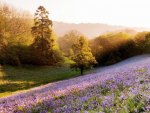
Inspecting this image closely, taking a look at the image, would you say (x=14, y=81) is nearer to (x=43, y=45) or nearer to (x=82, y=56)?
(x=82, y=56)

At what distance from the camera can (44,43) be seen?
2467 inches

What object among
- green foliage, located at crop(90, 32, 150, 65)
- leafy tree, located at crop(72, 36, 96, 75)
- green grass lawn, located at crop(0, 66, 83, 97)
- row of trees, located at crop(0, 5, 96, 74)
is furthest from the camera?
green foliage, located at crop(90, 32, 150, 65)

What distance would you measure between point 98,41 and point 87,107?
55.9 metres

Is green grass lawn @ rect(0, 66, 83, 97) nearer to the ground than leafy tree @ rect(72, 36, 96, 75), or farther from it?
nearer to the ground

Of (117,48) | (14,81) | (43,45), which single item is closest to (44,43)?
(43,45)

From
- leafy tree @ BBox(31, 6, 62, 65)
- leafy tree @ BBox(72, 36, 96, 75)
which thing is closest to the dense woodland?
leafy tree @ BBox(31, 6, 62, 65)

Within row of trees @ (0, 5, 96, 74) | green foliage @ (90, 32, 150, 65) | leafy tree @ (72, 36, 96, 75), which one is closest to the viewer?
leafy tree @ (72, 36, 96, 75)

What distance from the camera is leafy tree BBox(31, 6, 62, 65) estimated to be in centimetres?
6166

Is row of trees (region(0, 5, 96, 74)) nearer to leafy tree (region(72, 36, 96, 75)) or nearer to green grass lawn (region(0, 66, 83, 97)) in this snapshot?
green grass lawn (region(0, 66, 83, 97))

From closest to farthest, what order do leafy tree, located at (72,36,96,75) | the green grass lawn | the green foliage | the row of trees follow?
the green grass lawn → leafy tree, located at (72,36,96,75) → the row of trees → the green foliage

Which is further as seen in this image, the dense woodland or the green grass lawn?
the dense woodland

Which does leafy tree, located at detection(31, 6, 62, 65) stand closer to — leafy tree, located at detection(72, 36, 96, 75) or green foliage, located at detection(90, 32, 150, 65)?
green foliage, located at detection(90, 32, 150, 65)

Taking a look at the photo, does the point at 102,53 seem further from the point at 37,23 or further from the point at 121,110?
the point at 121,110

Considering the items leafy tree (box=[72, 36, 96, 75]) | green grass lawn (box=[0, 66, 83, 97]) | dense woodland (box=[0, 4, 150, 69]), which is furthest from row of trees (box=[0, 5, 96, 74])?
leafy tree (box=[72, 36, 96, 75])
